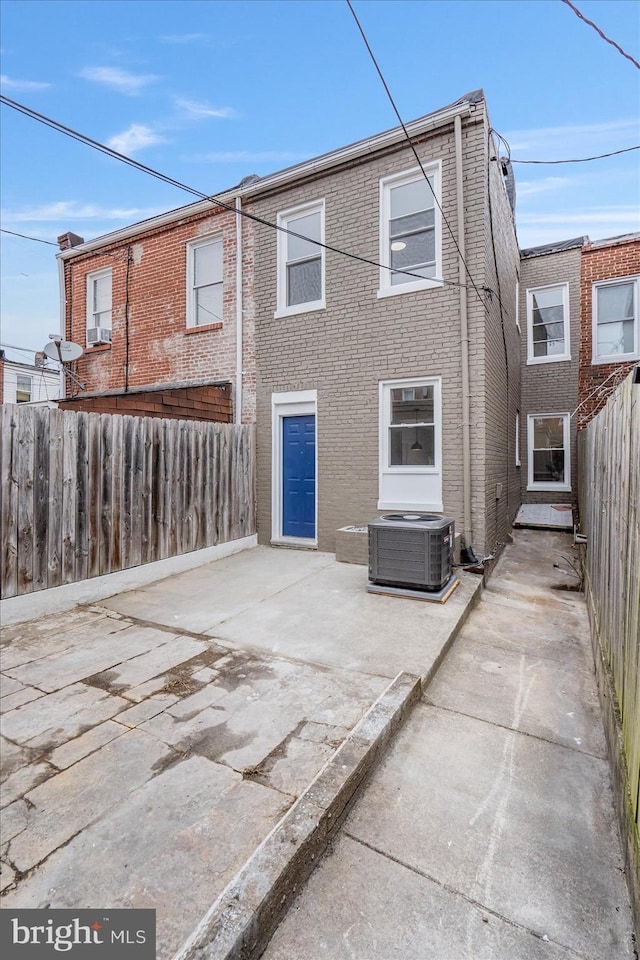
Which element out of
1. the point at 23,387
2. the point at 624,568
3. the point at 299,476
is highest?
the point at 23,387

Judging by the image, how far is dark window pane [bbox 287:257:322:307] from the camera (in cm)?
805

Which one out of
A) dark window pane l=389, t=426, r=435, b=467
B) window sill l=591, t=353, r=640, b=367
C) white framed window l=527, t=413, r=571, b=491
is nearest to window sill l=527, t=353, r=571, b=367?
window sill l=591, t=353, r=640, b=367

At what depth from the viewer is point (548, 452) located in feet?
40.9

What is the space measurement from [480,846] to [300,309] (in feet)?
25.3

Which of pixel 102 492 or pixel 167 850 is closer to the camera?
pixel 167 850

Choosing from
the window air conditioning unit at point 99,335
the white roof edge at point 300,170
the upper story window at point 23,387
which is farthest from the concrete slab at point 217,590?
the upper story window at point 23,387

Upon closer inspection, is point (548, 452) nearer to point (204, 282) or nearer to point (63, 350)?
point (204, 282)

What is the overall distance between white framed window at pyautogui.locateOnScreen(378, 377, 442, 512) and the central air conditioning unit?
1384 millimetres

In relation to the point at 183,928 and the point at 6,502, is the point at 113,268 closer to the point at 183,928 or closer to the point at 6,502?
the point at 6,502

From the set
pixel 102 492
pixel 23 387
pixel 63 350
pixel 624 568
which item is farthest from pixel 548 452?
pixel 23 387

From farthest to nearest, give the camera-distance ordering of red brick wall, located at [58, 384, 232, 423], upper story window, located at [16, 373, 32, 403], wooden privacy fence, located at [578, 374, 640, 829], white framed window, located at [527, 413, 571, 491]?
upper story window, located at [16, 373, 32, 403] < white framed window, located at [527, 413, 571, 491] < red brick wall, located at [58, 384, 232, 423] < wooden privacy fence, located at [578, 374, 640, 829]

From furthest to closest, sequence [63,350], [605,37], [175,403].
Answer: [63,350] < [175,403] < [605,37]

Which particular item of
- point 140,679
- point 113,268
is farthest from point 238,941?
point 113,268

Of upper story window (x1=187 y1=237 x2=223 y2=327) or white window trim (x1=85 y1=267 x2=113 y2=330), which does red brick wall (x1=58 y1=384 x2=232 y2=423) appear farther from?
white window trim (x1=85 y1=267 x2=113 y2=330)
